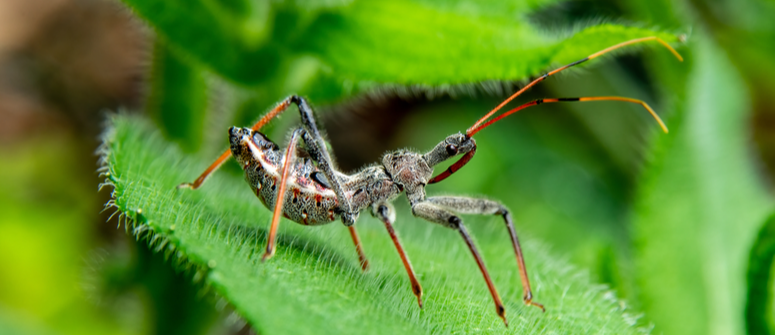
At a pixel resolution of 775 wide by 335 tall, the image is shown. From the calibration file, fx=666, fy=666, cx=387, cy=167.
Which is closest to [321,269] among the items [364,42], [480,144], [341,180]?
[341,180]

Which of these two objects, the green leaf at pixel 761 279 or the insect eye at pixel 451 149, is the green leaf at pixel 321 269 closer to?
the insect eye at pixel 451 149

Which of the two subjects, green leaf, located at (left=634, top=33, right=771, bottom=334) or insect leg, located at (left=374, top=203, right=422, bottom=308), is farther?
green leaf, located at (left=634, top=33, right=771, bottom=334)

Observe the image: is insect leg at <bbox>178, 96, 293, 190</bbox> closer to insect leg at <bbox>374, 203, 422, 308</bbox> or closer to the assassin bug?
the assassin bug

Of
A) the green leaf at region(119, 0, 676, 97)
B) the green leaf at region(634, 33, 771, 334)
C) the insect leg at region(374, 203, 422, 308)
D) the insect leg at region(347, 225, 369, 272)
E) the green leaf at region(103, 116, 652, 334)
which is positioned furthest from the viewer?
the green leaf at region(634, 33, 771, 334)

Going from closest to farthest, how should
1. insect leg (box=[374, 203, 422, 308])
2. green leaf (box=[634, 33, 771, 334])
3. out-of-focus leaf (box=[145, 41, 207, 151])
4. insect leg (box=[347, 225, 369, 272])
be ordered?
insect leg (box=[374, 203, 422, 308]) → insect leg (box=[347, 225, 369, 272]) → green leaf (box=[634, 33, 771, 334]) → out-of-focus leaf (box=[145, 41, 207, 151])

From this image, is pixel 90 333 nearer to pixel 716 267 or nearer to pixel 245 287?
pixel 245 287

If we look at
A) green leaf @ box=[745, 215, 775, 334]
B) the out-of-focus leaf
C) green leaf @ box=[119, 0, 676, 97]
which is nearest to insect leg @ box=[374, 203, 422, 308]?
green leaf @ box=[119, 0, 676, 97]

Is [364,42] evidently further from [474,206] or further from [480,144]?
[480,144]
